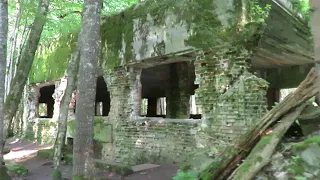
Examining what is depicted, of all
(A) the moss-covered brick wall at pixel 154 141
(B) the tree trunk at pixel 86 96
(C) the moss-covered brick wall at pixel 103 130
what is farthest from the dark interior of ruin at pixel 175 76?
(B) the tree trunk at pixel 86 96

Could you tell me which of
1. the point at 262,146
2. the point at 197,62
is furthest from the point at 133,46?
the point at 262,146

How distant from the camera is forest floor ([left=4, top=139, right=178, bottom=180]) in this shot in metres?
7.24

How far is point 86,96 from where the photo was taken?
18.5 ft

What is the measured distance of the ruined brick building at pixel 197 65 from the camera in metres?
6.75

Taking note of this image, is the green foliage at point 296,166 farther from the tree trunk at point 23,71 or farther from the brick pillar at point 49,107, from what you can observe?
the brick pillar at point 49,107

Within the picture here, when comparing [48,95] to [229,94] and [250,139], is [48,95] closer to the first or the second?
[229,94]

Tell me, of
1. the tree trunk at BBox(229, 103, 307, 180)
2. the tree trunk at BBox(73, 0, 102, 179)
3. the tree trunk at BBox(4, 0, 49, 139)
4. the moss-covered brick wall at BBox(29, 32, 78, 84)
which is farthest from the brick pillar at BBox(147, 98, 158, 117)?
the tree trunk at BBox(229, 103, 307, 180)

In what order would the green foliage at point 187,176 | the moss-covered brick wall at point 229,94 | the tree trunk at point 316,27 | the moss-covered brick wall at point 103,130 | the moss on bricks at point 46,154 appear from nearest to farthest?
the tree trunk at point 316,27, the green foliage at point 187,176, the moss-covered brick wall at point 229,94, the moss-covered brick wall at point 103,130, the moss on bricks at point 46,154

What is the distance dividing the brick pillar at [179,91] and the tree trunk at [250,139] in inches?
316

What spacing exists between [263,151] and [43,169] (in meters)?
7.61

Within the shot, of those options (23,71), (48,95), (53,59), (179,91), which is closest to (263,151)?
(23,71)

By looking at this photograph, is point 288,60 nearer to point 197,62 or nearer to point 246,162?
point 197,62

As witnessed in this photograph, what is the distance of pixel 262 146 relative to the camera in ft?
12.0

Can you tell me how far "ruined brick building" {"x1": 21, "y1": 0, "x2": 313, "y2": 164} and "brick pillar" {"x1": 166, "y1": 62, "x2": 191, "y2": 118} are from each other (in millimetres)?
39
